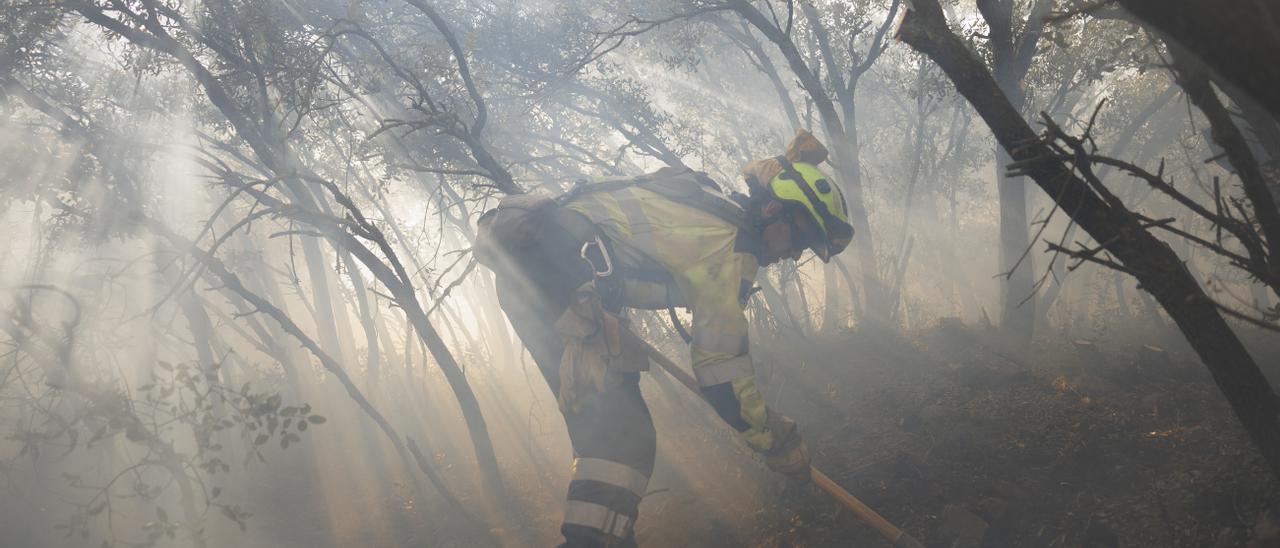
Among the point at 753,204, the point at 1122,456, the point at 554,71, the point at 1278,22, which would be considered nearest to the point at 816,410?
the point at 1122,456

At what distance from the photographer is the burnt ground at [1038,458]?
3754 mm

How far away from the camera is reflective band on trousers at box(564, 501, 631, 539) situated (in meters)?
3.66

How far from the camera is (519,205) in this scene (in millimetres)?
4125

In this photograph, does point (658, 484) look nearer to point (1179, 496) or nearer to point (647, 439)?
point (647, 439)

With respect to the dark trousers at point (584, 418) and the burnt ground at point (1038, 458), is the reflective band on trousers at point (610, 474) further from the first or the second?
the burnt ground at point (1038, 458)

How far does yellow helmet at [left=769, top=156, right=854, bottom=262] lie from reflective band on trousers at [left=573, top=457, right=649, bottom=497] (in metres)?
1.69

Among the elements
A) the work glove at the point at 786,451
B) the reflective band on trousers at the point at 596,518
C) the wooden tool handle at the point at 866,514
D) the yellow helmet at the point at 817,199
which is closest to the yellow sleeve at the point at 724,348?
the work glove at the point at 786,451

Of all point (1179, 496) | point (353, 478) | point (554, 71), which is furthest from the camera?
point (554, 71)

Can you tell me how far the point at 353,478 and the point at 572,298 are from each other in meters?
7.79

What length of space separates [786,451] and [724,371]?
775 millimetres

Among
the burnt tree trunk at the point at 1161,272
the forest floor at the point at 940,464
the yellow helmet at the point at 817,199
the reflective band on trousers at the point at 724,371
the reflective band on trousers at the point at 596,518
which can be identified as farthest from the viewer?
the yellow helmet at the point at 817,199

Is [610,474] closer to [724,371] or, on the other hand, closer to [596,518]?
[596,518]

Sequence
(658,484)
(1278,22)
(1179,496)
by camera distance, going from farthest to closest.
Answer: (658,484), (1179,496), (1278,22)

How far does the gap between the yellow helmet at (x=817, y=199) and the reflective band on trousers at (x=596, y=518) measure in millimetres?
1914
